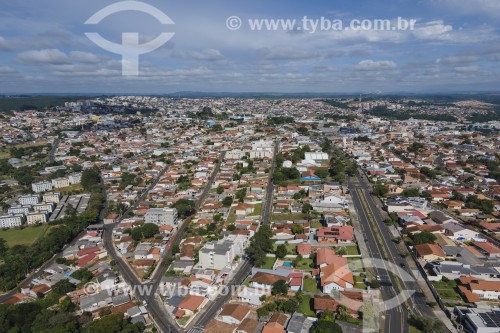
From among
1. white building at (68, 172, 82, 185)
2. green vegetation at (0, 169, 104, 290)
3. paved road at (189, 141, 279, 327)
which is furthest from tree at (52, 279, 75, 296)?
white building at (68, 172, 82, 185)

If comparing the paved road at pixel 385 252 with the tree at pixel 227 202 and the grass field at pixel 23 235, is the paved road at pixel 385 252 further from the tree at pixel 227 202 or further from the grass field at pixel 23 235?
the grass field at pixel 23 235

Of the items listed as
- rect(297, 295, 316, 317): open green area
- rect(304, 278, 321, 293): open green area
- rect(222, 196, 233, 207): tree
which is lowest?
rect(297, 295, 316, 317): open green area

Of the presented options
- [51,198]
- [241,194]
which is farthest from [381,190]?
[51,198]

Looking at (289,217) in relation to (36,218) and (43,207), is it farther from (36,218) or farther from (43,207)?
(43,207)

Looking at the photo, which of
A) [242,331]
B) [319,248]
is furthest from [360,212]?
[242,331]

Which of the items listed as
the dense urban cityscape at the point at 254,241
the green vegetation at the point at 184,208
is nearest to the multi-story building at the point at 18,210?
the dense urban cityscape at the point at 254,241

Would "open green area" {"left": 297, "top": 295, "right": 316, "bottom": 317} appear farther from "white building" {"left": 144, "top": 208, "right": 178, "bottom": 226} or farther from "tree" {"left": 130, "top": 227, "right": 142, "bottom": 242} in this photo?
"white building" {"left": 144, "top": 208, "right": 178, "bottom": 226}

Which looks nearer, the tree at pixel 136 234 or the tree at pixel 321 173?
the tree at pixel 136 234
